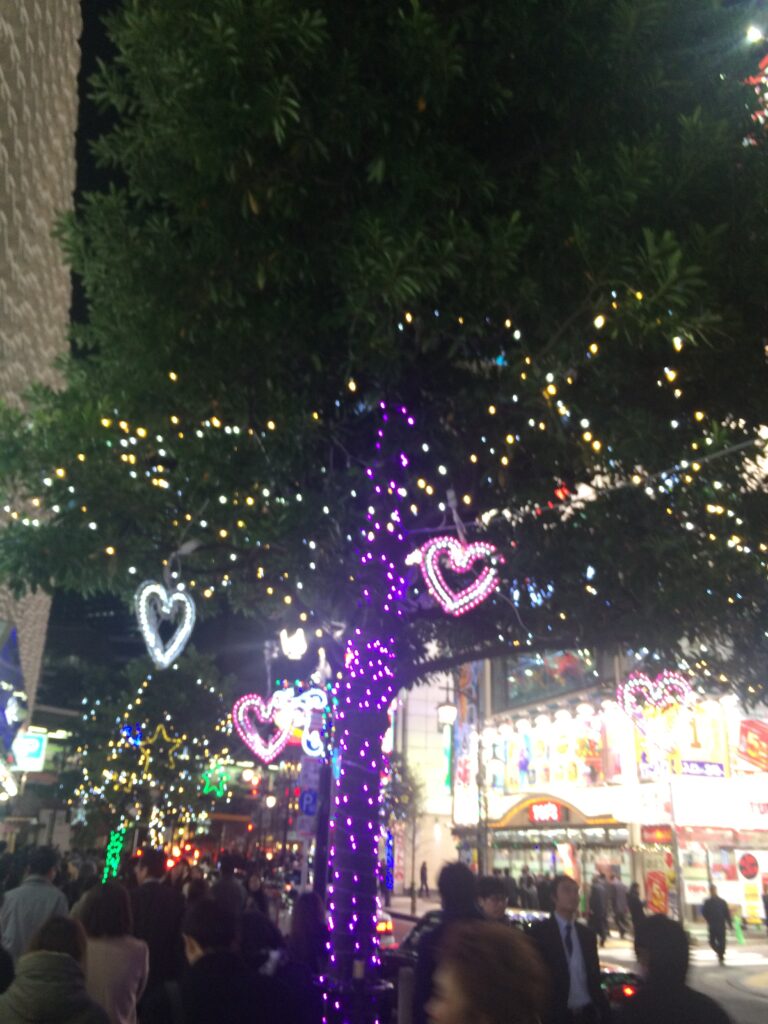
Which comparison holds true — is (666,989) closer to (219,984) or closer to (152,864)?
(219,984)

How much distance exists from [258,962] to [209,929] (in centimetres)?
230

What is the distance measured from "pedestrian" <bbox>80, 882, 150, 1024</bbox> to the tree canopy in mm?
3467

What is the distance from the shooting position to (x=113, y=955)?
14.5 feet

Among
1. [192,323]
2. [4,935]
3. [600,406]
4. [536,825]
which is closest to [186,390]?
[192,323]

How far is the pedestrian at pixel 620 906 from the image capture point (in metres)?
23.0

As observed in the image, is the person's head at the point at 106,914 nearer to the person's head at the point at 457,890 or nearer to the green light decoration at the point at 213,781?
the person's head at the point at 457,890

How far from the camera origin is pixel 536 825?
29.8 m

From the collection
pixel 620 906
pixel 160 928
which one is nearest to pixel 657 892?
pixel 620 906

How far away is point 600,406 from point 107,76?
15.1 ft

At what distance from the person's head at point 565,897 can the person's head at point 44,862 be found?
12.1 ft

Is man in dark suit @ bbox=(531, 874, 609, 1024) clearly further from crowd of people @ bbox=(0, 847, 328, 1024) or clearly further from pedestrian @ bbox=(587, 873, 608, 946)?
pedestrian @ bbox=(587, 873, 608, 946)

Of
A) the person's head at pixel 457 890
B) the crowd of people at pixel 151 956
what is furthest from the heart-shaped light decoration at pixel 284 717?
the person's head at pixel 457 890

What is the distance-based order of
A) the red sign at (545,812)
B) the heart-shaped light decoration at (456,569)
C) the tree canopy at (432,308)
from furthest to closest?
the red sign at (545,812) → the heart-shaped light decoration at (456,569) → the tree canopy at (432,308)

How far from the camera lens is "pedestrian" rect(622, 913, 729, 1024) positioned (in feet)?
10.4
